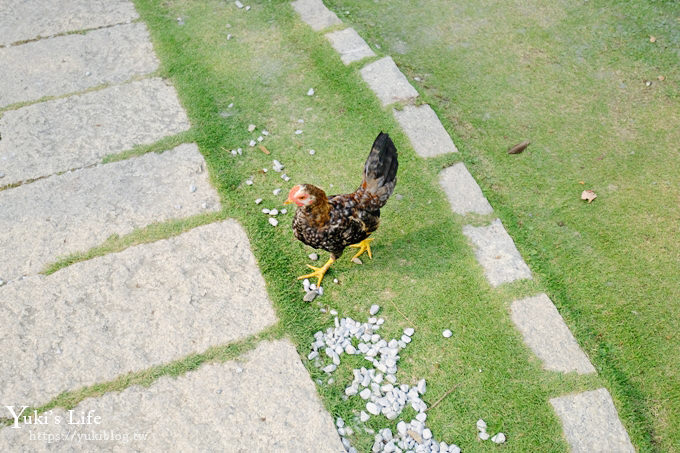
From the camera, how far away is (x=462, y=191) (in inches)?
196

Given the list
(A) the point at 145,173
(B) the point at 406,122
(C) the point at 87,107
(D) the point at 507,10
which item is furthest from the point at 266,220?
(D) the point at 507,10

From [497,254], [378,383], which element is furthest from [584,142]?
[378,383]

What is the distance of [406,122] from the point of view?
5.54m

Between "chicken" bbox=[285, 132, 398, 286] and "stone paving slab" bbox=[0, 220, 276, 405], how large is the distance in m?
0.69

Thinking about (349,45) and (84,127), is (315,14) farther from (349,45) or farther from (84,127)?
(84,127)

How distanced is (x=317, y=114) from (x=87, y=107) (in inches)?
102

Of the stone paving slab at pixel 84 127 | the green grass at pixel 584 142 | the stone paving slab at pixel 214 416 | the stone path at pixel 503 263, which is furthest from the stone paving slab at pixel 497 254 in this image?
the stone paving slab at pixel 84 127

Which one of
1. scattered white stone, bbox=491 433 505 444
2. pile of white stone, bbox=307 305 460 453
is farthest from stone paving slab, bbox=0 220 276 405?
scattered white stone, bbox=491 433 505 444

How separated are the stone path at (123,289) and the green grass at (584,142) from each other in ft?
7.70

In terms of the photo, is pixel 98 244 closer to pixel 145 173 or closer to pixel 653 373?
pixel 145 173

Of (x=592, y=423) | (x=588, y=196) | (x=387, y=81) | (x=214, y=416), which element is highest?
(x=387, y=81)

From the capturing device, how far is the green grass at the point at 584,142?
13.4ft

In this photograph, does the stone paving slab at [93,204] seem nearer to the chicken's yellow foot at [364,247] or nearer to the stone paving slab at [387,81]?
the chicken's yellow foot at [364,247]

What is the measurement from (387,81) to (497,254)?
250 cm
